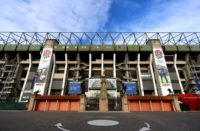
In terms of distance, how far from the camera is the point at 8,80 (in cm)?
5469

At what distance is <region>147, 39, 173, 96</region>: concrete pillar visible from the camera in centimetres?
4927

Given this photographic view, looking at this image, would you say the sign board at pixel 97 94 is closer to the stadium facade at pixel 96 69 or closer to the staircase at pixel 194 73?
the stadium facade at pixel 96 69

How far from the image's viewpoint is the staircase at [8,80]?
51.0 m

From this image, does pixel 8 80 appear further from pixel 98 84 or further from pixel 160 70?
pixel 160 70

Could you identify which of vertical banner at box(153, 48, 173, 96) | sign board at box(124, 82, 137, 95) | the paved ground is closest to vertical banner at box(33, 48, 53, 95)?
sign board at box(124, 82, 137, 95)

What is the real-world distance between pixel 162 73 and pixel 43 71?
48.5 m

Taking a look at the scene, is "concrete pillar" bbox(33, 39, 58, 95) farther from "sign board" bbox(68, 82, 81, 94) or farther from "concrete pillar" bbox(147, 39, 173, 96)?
"concrete pillar" bbox(147, 39, 173, 96)

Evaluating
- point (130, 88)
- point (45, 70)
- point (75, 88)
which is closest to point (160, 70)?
point (130, 88)

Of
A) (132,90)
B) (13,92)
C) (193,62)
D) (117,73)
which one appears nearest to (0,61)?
(13,92)

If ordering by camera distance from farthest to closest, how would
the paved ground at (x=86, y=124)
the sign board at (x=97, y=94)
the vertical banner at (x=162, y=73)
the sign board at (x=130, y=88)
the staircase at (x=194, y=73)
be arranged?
the staircase at (x=194, y=73), the sign board at (x=130, y=88), the sign board at (x=97, y=94), the vertical banner at (x=162, y=73), the paved ground at (x=86, y=124)

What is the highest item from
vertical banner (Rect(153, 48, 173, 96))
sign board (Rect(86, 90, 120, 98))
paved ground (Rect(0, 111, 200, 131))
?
vertical banner (Rect(153, 48, 173, 96))

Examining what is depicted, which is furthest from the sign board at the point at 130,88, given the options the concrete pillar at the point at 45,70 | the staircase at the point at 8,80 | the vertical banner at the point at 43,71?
the staircase at the point at 8,80

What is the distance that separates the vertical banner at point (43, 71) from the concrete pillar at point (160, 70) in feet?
148

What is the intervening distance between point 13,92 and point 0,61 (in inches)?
701
